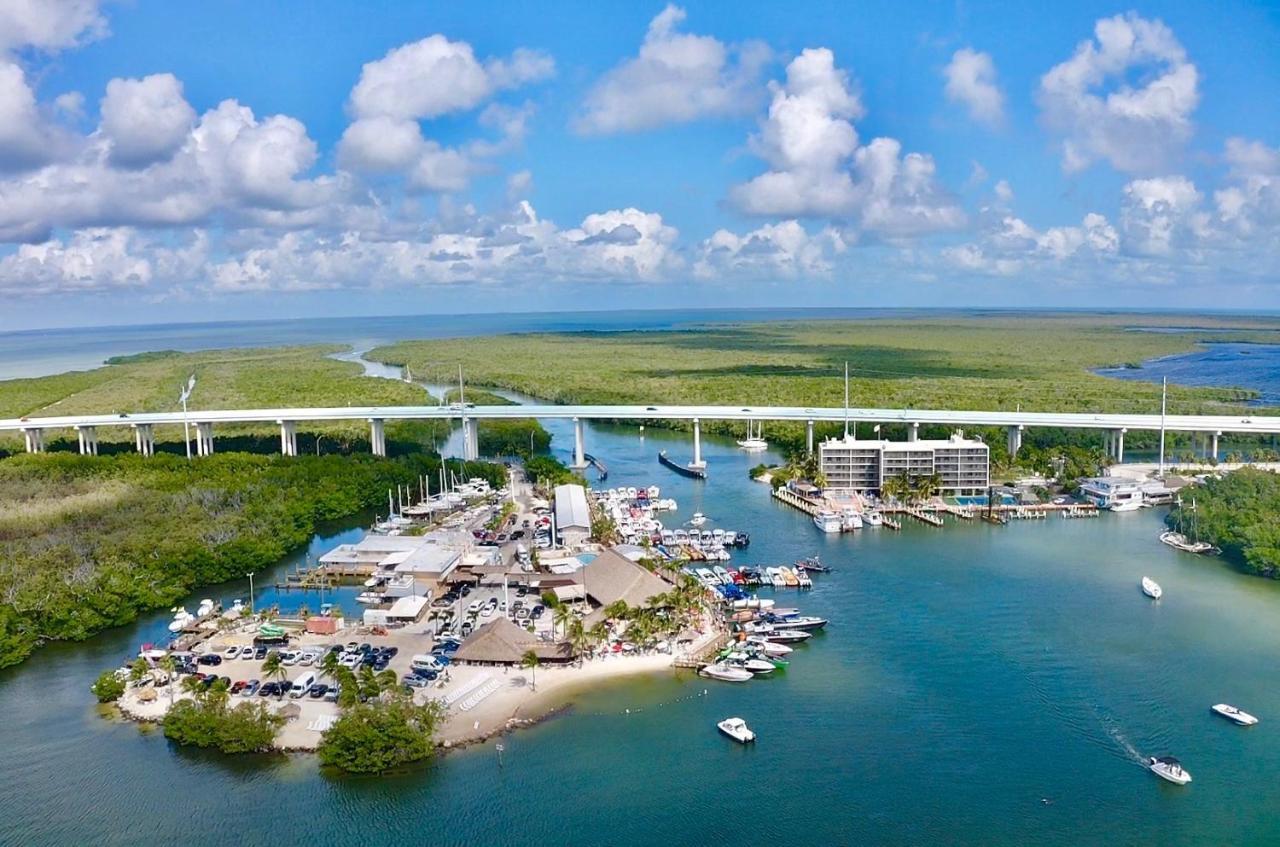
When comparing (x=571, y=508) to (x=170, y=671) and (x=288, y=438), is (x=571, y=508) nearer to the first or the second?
(x=170, y=671)

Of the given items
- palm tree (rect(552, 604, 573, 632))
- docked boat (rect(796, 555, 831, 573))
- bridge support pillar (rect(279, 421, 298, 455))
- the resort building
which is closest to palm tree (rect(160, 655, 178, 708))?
palm tree (rect(552, 604, 573, 632))

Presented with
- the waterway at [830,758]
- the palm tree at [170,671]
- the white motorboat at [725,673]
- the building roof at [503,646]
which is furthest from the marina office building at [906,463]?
the palm tree at [170,671]

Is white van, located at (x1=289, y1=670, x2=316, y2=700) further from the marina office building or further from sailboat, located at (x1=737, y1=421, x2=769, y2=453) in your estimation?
sailboat, located at (x1=737, y1=421, x2=769, y2=453)

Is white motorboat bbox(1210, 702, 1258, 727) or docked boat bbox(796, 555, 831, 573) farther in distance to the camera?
docked boat bbox(796, 555, 831, 573)

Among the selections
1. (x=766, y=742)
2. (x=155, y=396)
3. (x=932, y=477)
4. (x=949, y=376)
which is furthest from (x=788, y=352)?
(x=766, y=742)

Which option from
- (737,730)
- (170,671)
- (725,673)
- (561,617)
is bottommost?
(737,730)

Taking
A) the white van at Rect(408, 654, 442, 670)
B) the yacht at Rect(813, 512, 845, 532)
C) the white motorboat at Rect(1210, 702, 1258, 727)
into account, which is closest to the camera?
the white motorboat at Rect(1210, 702, 1258, 727)

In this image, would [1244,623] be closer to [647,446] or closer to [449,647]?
[449,647]

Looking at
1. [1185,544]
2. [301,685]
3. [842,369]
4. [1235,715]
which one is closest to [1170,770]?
[1235,715]
